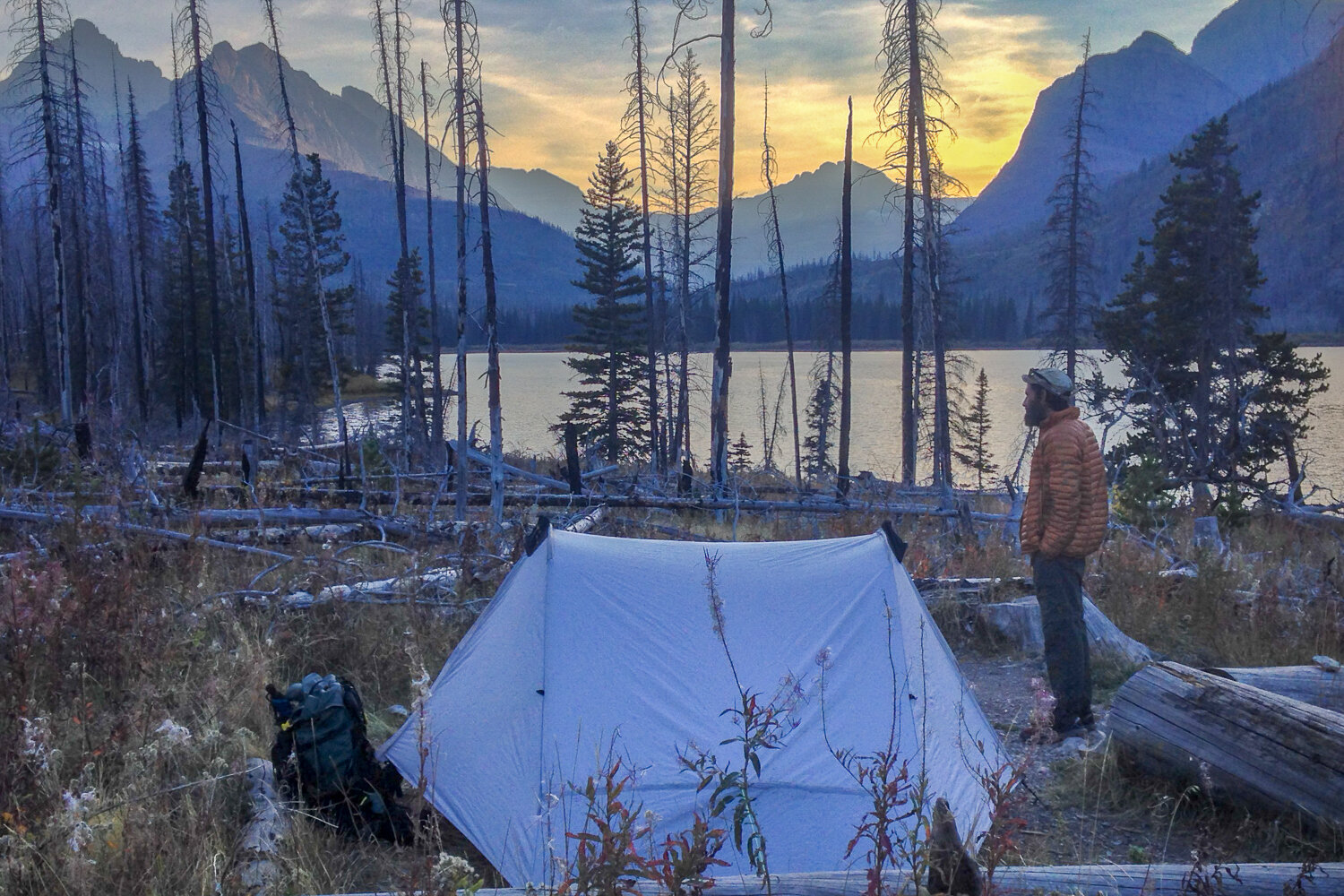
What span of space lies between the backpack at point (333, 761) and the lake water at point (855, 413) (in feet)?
31.8

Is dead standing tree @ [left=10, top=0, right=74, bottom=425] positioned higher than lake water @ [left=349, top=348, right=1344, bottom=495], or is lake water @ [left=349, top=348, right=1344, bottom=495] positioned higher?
Result: dead standing tree @ [left=10, top=0, right=74, bottom=425]

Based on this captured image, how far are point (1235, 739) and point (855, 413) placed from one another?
42902mm

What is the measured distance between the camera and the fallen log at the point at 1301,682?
497 cm

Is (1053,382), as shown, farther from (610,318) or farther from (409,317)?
(610,318)

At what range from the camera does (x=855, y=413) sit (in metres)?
46.4

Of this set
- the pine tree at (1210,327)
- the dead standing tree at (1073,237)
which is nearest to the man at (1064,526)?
the pine tree at (1210,327)

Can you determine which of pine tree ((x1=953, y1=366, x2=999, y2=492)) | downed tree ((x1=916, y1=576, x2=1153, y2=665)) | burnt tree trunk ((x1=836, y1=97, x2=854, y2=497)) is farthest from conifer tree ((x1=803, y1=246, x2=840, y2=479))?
downed tree ((x1=916, y1=576, x2=1153, y2=665))

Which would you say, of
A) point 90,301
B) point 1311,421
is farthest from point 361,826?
point 1311,421

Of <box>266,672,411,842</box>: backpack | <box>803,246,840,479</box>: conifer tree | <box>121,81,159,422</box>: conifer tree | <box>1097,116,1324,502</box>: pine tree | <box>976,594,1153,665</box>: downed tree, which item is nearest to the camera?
<box>266,672,411,842</box>: backpack

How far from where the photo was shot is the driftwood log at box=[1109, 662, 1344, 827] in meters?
3.91

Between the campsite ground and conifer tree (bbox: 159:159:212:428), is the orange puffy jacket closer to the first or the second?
the campsite ground

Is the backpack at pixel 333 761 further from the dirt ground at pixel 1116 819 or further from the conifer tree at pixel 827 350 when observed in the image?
the conifer tree at pixel 827 350

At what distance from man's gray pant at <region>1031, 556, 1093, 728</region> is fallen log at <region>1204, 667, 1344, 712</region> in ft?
2.37

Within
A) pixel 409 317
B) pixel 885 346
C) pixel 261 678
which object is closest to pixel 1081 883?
pixel 261 678
